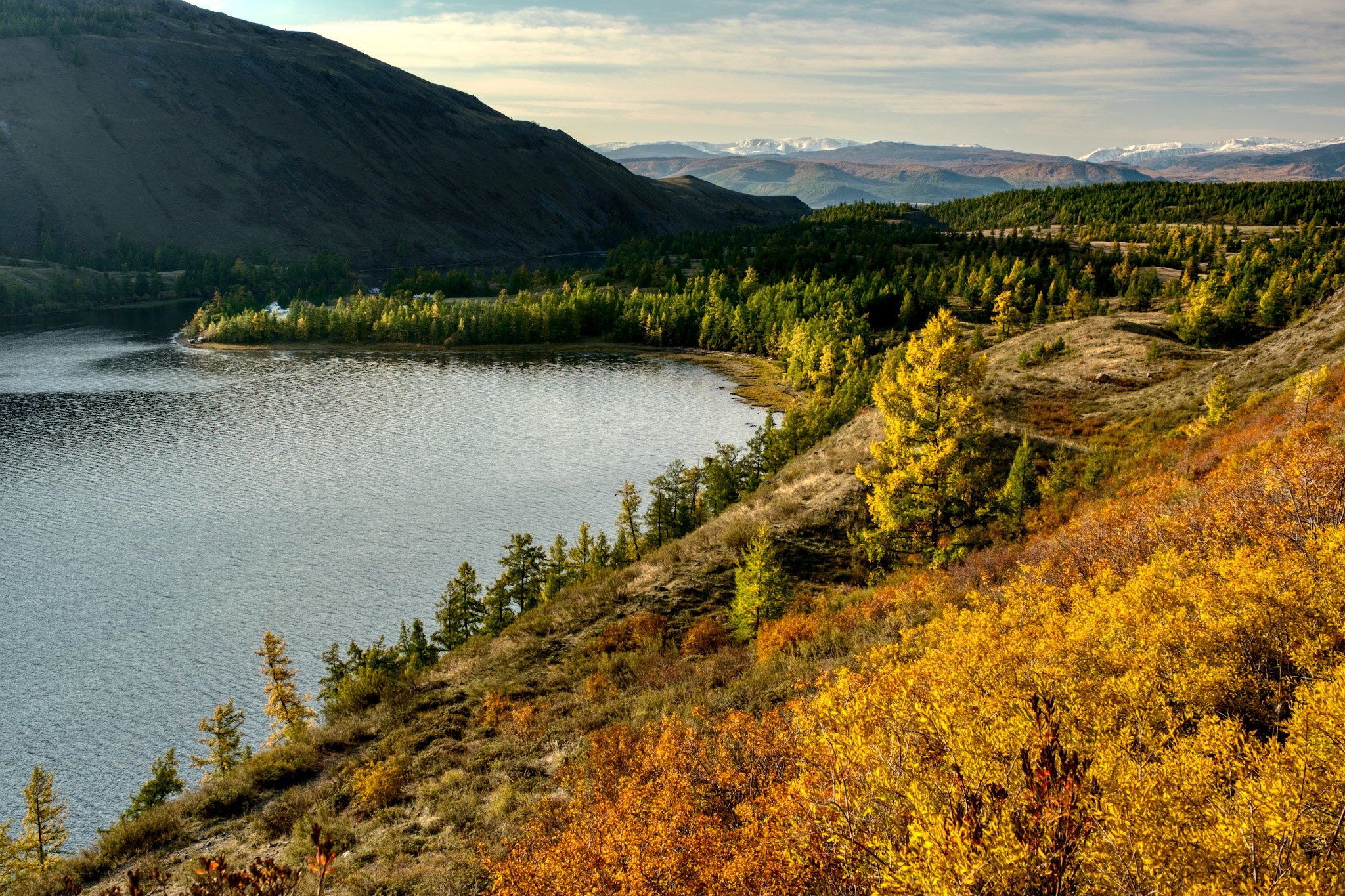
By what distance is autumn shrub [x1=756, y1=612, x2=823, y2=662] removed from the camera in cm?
3209

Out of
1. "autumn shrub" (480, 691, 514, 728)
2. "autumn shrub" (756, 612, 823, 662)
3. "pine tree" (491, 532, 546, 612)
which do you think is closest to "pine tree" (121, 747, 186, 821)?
"autumn shrub" (480, 691, 514, 728)

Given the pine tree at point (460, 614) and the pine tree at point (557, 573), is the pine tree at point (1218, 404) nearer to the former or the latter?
the pine tree at point (557, 573)

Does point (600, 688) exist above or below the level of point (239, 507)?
above

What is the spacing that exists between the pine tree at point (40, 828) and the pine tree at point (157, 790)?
262 cm

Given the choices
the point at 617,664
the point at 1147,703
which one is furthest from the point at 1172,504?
the point at 617,664

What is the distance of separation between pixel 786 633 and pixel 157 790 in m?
30.6

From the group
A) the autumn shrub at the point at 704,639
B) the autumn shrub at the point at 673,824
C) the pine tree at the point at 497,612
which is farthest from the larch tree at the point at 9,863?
the autumn shrub at the point at 704,639

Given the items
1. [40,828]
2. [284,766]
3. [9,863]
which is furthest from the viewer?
[40,828]

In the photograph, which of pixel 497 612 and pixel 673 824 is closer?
pixel 673 824

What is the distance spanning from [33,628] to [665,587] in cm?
4743

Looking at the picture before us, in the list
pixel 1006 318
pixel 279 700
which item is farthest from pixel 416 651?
pixel 1006 318

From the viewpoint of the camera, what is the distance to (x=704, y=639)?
126 ft

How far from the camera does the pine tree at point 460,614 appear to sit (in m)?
50.4

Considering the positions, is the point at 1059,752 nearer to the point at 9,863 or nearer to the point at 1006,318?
the point at 9,863
